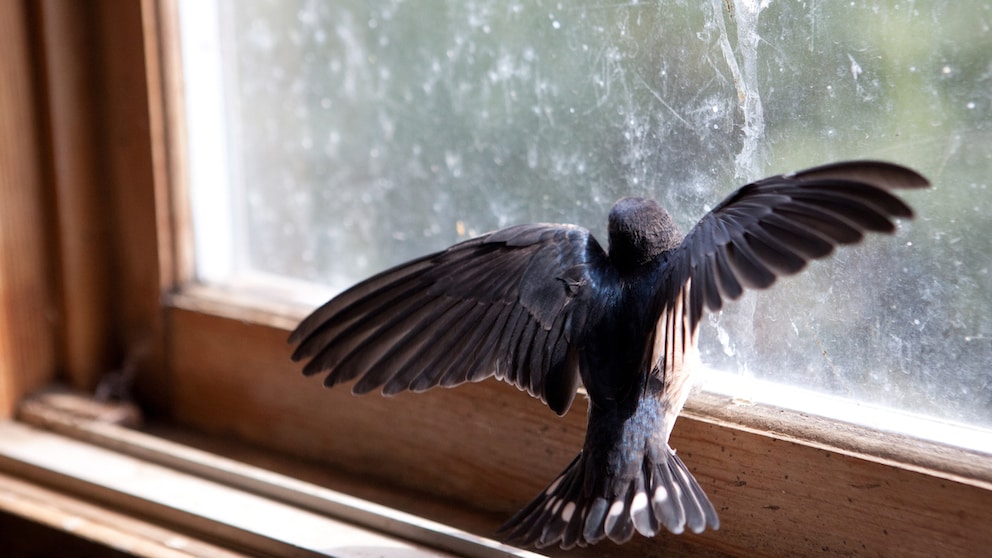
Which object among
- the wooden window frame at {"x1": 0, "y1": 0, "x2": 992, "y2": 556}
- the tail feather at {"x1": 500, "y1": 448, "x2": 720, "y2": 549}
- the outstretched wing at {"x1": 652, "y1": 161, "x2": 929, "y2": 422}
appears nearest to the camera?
the outstretched wing at {"x1": 652, "y1": 161, "x2": 929, "y2": 422}

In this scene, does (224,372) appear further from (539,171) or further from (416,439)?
(539,171)

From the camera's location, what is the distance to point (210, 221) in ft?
4.48

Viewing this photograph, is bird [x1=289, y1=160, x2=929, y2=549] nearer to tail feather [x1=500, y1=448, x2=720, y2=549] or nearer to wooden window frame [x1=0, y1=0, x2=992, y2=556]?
tail feather [x1=500, y1=448, x2=720, y2=549]

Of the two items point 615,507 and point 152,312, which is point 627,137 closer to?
point 615,507

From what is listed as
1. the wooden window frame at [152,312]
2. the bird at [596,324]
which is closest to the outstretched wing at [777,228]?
the bird at [596,324]

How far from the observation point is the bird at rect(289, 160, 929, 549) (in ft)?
2.43

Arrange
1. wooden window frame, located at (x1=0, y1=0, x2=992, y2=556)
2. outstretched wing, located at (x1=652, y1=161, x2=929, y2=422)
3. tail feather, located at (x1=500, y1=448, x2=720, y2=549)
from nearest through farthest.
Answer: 1. outstretched wing, located at (x1=652, y1=161, x2=929, y2=422)
2. tail feather, located at (x1=500, y1=448, x2=720, y2=549)
3. wooden window frame, located at (x1=0, y1=0, x2=992, y2=556)

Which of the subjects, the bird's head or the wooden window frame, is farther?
the wooden window frame

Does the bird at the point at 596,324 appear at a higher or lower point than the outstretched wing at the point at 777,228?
lower

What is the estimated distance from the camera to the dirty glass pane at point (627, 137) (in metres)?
0.83

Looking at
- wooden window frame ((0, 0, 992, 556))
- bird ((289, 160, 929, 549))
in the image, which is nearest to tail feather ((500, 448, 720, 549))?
bird ((289, 160, 929, 549))

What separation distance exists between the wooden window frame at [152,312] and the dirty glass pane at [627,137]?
61 mm

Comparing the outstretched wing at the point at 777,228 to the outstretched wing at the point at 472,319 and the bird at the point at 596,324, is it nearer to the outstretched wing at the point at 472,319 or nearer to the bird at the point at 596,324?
the bird at the point at 596,324

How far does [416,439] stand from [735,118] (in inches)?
21.8
